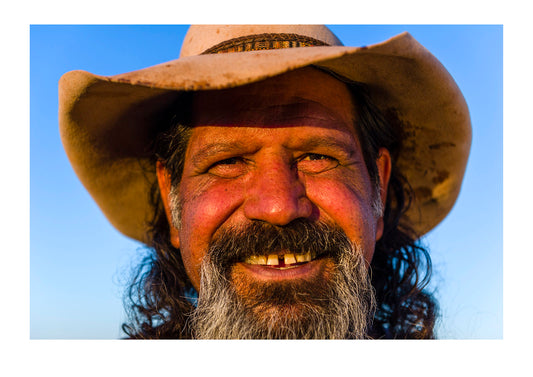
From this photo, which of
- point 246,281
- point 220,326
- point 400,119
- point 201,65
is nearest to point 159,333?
point 220,326

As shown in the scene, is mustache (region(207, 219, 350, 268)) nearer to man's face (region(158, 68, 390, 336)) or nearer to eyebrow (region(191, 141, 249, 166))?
man's face (region(158, 68, 390, 336))

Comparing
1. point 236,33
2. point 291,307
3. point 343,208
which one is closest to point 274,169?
point 343,208

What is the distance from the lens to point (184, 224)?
6.91ft

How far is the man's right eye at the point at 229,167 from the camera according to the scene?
2006mm

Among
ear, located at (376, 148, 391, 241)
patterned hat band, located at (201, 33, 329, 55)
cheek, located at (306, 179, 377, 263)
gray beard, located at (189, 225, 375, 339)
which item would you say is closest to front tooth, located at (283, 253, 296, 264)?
gray beard, located at (189, 225, 375, 339)

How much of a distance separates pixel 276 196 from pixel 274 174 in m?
0.10

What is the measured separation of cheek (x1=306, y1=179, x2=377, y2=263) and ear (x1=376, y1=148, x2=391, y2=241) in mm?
359

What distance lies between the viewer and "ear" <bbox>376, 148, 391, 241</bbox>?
239 cm

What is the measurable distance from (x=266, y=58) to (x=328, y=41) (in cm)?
78

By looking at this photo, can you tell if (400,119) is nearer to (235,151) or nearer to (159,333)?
(235,151)

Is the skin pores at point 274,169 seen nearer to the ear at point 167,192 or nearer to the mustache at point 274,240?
the mustache at point 274,240

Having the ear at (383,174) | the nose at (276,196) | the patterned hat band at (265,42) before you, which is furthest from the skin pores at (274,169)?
the ear at (383,174)

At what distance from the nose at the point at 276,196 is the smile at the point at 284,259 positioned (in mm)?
164

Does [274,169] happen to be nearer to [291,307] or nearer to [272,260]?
[272,260]
